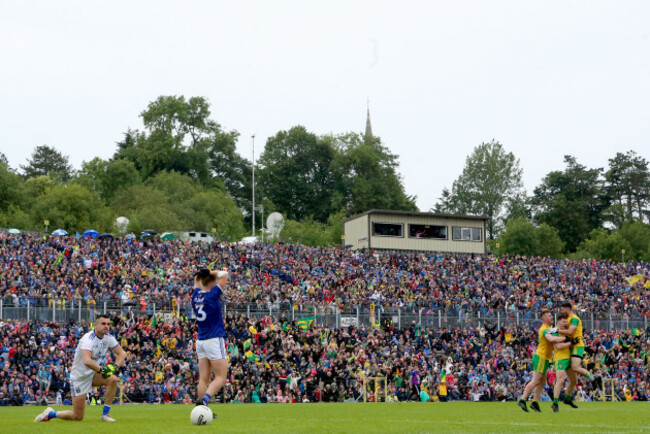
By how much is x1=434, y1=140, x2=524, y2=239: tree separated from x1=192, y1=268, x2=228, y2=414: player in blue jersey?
99780 millimetres

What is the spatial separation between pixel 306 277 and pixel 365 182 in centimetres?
5825

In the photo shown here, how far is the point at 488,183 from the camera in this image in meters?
113

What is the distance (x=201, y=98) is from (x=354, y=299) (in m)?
63.7

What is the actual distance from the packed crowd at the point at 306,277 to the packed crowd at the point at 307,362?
7.02 ft

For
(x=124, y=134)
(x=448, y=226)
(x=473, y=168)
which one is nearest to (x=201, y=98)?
(x=124, y=134)

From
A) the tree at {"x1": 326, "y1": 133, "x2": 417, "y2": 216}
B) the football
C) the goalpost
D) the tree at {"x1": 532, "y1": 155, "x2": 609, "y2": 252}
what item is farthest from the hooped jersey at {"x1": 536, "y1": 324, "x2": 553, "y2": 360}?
the tree at {"x1": 532, "y1": 155, "x2": 609, "y2": 252}

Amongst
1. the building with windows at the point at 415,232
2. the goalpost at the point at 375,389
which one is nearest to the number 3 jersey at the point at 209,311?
the goalpost at the point at 375,389

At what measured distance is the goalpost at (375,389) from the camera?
38688 millimetres

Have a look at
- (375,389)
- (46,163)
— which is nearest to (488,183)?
(46,163)

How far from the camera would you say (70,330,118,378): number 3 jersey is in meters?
15.3

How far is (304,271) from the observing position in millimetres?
54156

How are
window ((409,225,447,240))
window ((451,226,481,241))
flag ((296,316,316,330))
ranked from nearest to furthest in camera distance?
1. flag ((296,316,316,330))
2. window ((409,225,447,240))
3. window ((451,226,481,241))

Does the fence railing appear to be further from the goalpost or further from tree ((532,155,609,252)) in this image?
tree ((532,155,609,252))

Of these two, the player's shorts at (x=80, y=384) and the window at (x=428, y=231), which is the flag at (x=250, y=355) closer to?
the player's shorts at (x=80, y=384)
